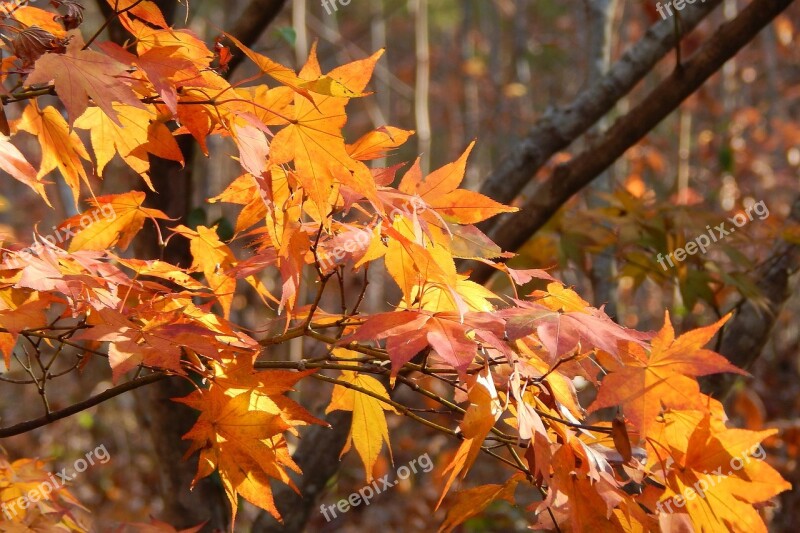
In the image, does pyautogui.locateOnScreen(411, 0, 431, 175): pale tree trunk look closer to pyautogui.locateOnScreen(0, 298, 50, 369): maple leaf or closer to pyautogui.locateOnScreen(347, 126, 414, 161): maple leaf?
pyautogui.locateOnScreen(347, 126, 414, 161): maple leaf

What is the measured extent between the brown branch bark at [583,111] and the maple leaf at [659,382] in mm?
919

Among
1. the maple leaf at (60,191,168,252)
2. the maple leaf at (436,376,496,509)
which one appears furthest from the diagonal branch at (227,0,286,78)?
the maple leaf at (436,376,496,509)

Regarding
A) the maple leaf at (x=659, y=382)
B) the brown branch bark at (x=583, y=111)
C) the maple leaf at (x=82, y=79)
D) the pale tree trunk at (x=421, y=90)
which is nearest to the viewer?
the maple leaf at (x=82, y=79)

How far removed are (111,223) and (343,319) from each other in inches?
15.4

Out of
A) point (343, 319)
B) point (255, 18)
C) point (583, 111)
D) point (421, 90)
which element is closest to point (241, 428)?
point (343, 319)

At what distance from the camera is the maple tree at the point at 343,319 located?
0.80 m

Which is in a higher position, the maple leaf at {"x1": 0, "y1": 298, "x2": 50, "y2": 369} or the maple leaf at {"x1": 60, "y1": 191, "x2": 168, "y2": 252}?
the maple leaf at {"x1": 60, "y1": 191, "x2": 168, "y2": 252}

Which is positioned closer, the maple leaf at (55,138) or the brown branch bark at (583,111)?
the maple leaf at (55,138)

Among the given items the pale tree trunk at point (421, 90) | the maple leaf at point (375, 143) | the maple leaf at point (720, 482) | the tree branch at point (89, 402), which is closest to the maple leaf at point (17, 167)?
the tree branch at point (89, 402)

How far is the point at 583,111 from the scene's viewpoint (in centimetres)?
171

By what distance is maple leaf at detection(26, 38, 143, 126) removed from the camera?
0.74 metres

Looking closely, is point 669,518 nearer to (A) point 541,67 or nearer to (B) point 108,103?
(B) point 108,103

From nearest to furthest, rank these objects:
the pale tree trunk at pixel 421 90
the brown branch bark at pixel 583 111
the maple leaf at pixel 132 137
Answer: the maple leaf at pixel 132 137
the brown branch bark at pixel 583 111
the pale tree trunk at pixel 421 90

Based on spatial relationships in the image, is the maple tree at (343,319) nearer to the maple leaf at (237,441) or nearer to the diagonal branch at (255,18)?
the maple leaf at (237,441)
